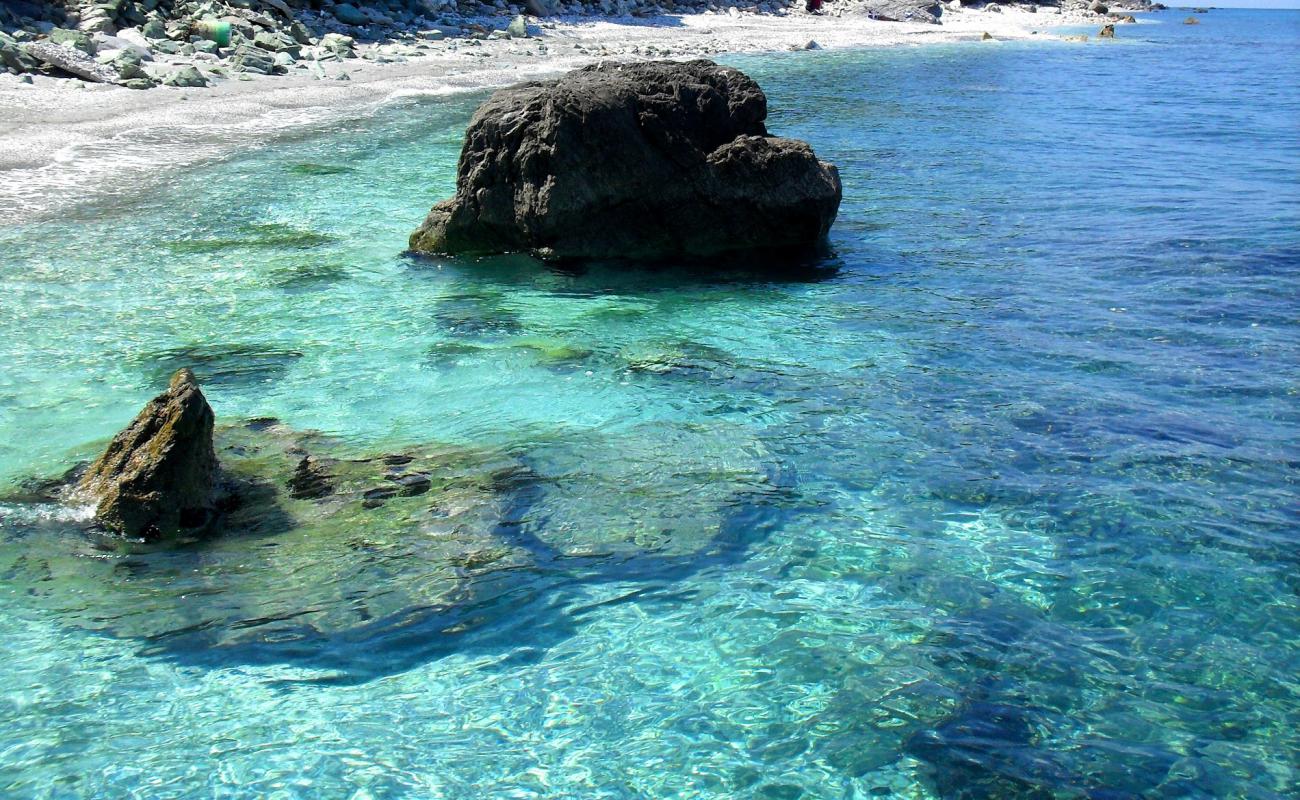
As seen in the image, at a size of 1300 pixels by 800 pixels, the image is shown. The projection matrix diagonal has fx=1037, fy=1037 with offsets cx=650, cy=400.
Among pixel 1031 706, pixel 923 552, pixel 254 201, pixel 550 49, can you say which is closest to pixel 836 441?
pixel 923 552

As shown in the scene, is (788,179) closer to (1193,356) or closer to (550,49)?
(1193,356)

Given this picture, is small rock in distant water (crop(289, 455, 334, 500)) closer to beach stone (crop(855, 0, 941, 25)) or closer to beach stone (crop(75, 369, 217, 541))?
beach stone (crop(75, 369, 217, 541))

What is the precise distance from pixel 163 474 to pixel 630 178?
20.0 ft

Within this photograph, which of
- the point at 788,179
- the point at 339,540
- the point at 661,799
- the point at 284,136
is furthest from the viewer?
the point at 284,136

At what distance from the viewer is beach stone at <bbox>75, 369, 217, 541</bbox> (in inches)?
196

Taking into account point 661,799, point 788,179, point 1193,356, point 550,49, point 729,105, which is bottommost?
point 661,799

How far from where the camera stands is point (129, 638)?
4266mm

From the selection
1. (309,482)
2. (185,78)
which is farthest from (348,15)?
(309,482)

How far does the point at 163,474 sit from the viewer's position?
4977 mm

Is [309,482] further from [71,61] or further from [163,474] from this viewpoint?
[71,61]

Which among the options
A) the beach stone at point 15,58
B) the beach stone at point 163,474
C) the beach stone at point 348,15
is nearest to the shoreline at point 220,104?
the beach stone at point 15,58

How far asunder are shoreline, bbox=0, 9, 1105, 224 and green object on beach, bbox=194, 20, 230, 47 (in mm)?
1598

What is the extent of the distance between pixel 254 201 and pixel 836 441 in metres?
9.51

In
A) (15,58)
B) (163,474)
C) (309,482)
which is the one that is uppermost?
(15,58)
